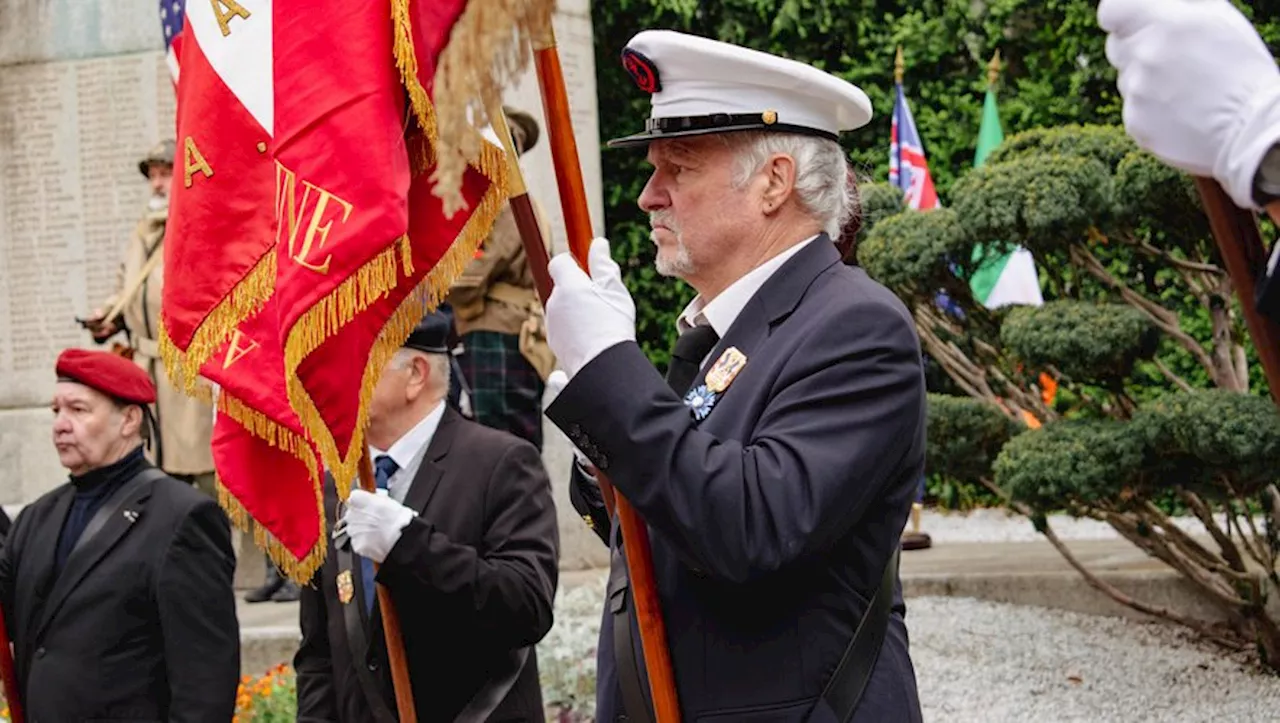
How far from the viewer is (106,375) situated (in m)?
5.03

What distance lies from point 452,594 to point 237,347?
0.73 meters

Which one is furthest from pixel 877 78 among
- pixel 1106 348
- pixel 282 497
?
pixel 282 497

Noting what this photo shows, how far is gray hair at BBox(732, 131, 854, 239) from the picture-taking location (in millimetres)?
2941

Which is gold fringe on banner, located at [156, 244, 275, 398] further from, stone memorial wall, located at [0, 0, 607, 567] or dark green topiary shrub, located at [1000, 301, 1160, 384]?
stone memorial wall, located at [0, 0, 607, 567]

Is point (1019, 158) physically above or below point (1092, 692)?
above

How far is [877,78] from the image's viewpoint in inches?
543

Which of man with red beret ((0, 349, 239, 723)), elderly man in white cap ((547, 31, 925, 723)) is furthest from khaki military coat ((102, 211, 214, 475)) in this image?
elderly man in white cap ((547, 31, 925, 723))

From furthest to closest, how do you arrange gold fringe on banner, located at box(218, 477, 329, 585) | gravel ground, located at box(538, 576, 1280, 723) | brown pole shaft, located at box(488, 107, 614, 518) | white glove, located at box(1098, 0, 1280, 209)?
1. gravel ground, located at box(538, 576, 1280, 723)
2. gold fringe on banner, located at box(218, 477, 329, 585)
3. brown pole shaft, located at box(488, 107, 614, 518)
4. white glove, located at box(1098, 0, 1280, 209)

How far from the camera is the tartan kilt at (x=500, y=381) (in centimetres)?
845

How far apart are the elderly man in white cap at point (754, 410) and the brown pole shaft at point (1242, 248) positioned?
0.87 meters

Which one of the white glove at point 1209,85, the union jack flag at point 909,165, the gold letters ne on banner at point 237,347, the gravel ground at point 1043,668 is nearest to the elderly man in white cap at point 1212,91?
the white glove at point 1209,85

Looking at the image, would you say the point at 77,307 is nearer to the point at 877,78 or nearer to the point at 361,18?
the point at 877,78

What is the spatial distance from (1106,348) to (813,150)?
4093mm

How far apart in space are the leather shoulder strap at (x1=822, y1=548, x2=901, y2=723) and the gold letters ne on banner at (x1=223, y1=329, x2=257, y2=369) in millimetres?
1641
